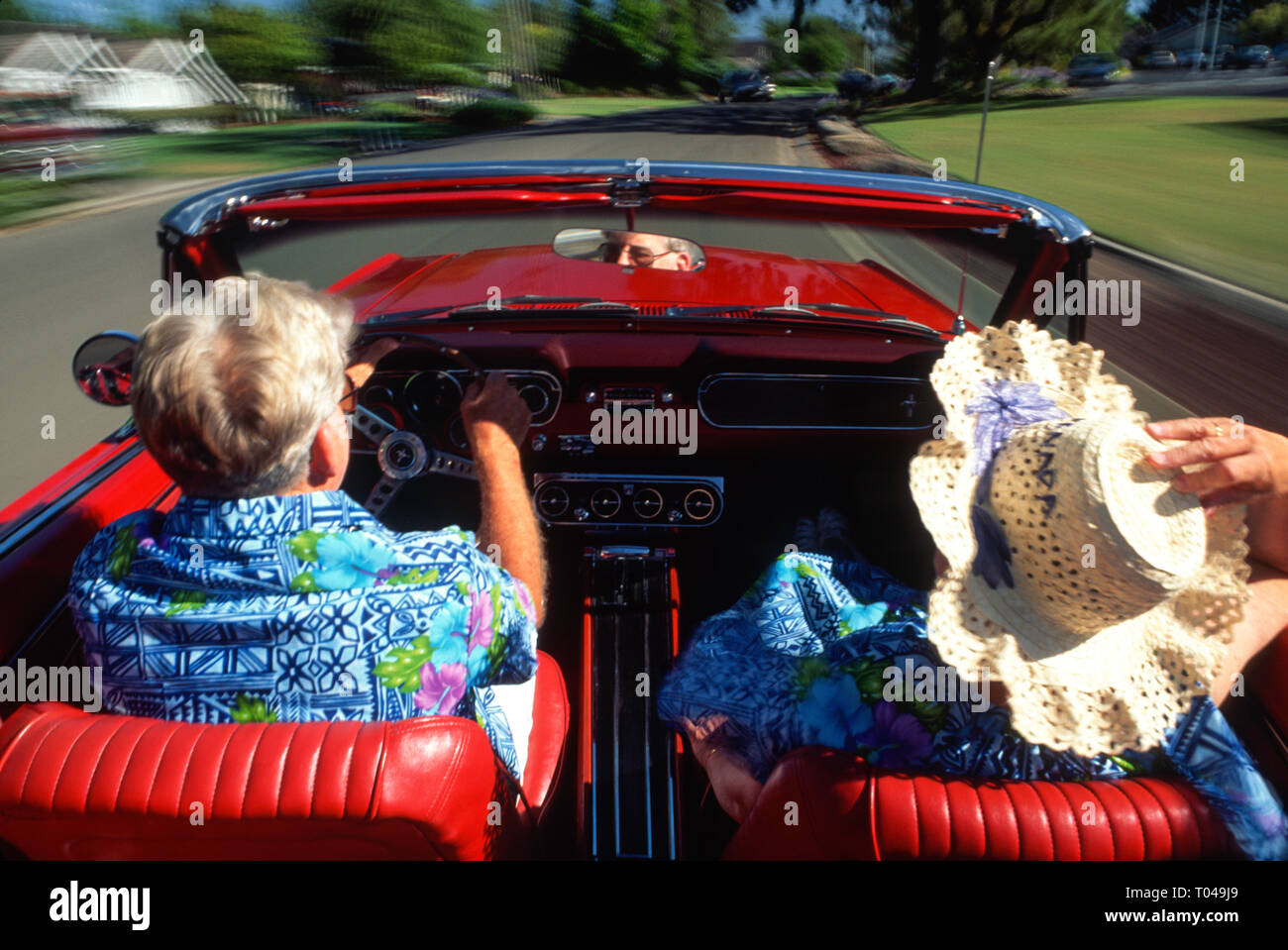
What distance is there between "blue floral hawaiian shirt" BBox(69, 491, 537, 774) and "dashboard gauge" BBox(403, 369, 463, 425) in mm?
1261

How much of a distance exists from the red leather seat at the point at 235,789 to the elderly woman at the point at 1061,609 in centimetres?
74

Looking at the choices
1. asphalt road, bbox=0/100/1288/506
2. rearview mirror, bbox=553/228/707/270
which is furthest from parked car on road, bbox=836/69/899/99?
rearview mirror, bbox=553/228/707/270

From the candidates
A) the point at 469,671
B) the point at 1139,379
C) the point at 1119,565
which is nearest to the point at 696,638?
the point at 469,671

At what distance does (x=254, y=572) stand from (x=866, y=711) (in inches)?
44.0

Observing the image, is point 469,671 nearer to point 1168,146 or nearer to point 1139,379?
point 1139,379

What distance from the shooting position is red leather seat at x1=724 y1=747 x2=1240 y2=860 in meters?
1.30

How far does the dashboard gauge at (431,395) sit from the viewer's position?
272cm

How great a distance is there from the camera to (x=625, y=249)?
2475mm

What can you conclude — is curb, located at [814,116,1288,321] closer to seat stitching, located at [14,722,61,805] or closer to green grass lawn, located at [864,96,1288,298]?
green grass lawn, located at [864,96,1288,298]

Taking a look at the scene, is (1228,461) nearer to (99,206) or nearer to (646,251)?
(646,251)

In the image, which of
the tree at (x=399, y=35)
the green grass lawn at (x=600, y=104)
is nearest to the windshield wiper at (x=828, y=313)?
the tree at (x=399, y=35)

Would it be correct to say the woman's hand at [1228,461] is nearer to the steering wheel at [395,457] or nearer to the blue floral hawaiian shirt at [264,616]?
the blue floral hawaiian shirt at [264,616]

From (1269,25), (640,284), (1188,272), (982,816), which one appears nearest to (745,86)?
(1269,25)

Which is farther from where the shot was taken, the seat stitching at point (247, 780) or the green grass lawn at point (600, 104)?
the green grass lawn at point (600, 104)
